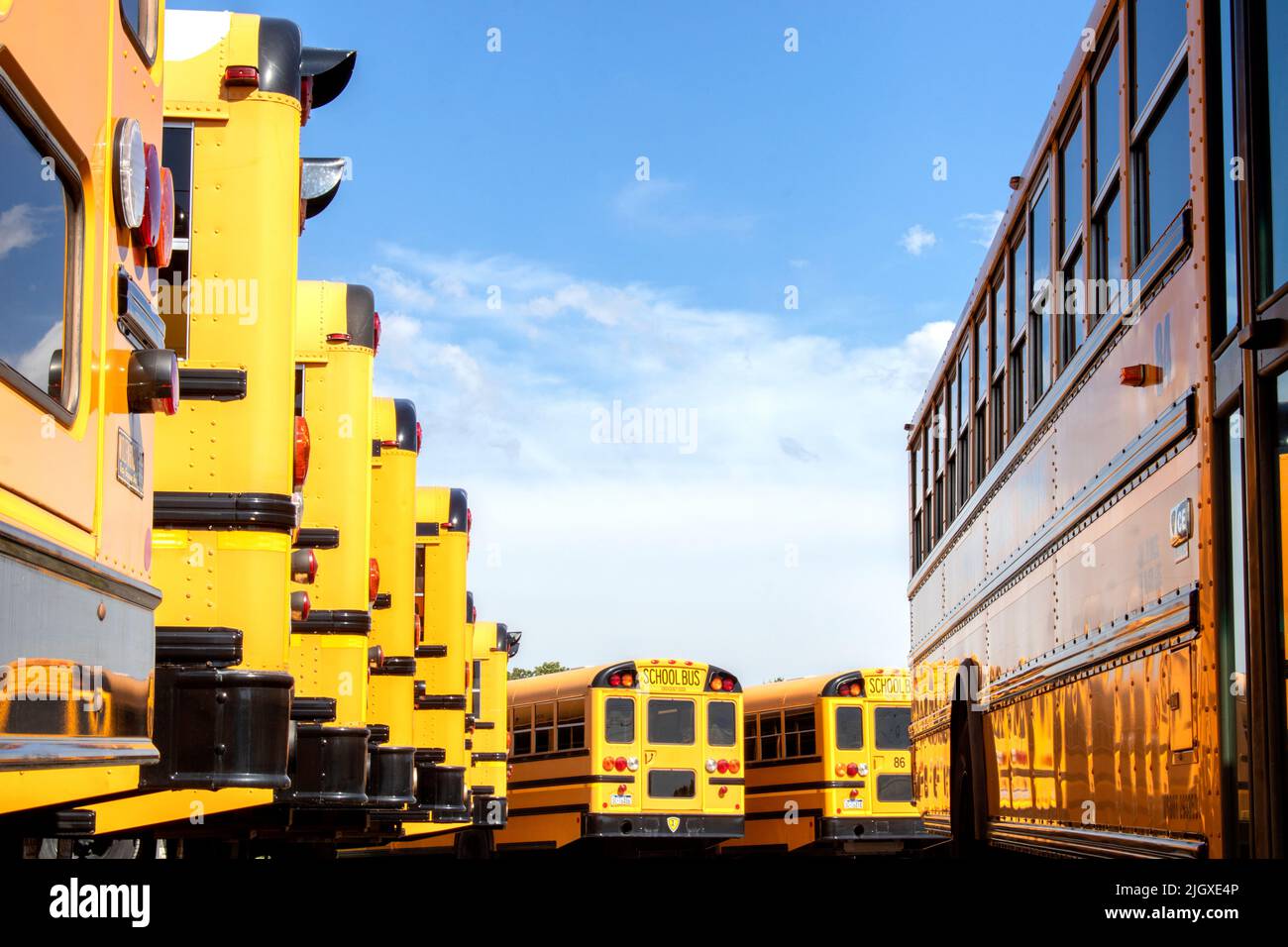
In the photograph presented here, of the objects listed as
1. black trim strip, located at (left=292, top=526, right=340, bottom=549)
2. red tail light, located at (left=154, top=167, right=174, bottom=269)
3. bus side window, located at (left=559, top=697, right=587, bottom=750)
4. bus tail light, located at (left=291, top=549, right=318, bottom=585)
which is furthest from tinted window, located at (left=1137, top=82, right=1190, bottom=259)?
bus side window, located at (left=559, top=697, right=587, bottom=750)

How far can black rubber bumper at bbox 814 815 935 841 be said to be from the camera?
15.0 meters

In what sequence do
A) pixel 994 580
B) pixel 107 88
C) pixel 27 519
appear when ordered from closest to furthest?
pixel 27 519 < pixel 107 88 < pixel 994 580

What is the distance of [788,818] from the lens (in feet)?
51.1

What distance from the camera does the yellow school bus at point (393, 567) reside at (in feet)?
28.8

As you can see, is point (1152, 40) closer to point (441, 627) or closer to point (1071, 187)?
point (1071, 187)

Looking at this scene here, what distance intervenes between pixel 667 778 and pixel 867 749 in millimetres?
1918

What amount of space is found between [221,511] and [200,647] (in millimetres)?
505

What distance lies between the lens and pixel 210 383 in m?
4.80

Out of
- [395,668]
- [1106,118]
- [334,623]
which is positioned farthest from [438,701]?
[1106,118]

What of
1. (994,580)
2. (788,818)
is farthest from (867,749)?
(994,580)

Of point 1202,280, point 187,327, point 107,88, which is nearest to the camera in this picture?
point 107,88
